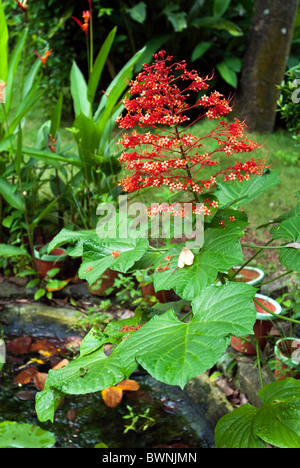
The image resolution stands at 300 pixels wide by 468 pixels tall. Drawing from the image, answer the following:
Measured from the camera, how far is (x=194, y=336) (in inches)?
38.7

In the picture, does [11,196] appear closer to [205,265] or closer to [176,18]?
[205,265]

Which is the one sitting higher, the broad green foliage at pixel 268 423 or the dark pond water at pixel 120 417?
the broad green foliage at pixel 268 423

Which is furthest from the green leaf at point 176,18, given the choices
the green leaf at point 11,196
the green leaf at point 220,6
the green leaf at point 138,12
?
the green leaf at point 11,196

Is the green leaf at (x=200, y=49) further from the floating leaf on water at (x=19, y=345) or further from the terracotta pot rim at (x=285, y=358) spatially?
the terracotta pot rim at (x=285, y=358)

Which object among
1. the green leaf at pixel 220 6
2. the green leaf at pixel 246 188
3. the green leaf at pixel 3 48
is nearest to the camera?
the green leaf at pixel 246 188

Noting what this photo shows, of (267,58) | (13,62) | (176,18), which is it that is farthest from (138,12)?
(13,62)

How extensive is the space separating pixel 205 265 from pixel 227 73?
13.0ft

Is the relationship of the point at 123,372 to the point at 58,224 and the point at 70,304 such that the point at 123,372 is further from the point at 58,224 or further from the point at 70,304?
the point at 58,224

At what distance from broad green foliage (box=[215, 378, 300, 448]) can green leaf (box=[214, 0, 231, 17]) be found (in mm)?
4599

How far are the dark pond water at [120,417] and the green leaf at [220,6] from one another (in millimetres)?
4131

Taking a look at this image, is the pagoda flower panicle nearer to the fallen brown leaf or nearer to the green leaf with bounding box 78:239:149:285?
the green leaf with bounding box 78:239:149:285

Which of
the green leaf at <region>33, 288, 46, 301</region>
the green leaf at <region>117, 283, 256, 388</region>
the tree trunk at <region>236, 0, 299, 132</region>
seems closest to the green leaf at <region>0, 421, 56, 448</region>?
the green leaf at <region>117, 283, 256, 388</region>

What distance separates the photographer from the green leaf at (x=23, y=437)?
4.37ft

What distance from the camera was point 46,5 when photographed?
5.16m
